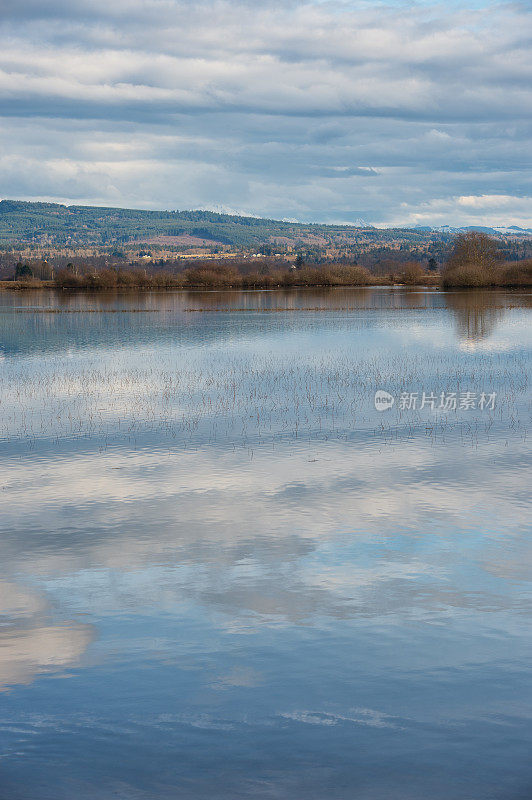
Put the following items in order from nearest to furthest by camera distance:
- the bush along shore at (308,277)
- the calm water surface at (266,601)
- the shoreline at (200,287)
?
the calm water surface at (266,601), the bush along shore at (308,277), the shoreline at (200,287)

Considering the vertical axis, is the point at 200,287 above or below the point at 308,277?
below

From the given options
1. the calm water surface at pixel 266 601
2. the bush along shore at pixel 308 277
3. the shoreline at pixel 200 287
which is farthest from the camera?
the shoreline at pixel 200 287

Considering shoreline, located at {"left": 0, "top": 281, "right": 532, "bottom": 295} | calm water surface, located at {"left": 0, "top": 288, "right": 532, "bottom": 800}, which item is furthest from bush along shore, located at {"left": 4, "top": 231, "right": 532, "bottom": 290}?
calm water surface, located at {"left": 0, "top": 288, "right": 532, "bottom": 800}

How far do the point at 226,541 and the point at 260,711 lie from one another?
18.4ft

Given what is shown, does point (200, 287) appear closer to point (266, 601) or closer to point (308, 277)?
point (308, 277)

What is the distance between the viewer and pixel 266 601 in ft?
37.8

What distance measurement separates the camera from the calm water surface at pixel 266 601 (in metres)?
7.93

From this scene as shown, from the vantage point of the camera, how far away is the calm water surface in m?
→ 7.93

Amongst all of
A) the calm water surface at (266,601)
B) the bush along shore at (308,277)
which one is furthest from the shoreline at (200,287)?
the calm water surface at (266,601)

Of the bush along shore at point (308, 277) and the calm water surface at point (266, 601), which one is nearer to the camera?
the calm water surface at point (266, 601)

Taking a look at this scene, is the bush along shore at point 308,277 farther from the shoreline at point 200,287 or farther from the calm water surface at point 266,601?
the calm water surface at point 266,601

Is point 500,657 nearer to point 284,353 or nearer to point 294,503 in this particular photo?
point 294,503

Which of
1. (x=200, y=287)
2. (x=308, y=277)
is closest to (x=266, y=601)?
(x=200, y=287)

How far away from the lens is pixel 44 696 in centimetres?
906
